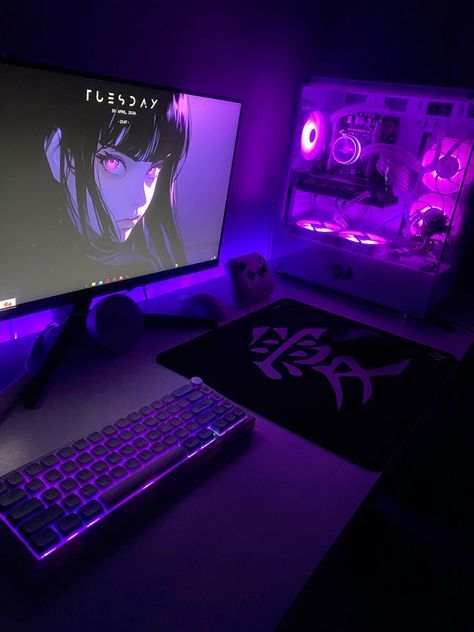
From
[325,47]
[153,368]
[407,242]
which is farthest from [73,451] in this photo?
[325,47]

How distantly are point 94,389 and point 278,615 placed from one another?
478 mm

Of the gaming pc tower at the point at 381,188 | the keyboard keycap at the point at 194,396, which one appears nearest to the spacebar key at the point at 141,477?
the keyboard keycap at the point at 194,396

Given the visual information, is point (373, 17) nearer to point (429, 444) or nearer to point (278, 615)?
point (429, 444)

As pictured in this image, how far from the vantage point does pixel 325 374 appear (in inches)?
37.4

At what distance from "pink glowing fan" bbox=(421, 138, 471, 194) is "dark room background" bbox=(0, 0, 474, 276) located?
0.32 metres

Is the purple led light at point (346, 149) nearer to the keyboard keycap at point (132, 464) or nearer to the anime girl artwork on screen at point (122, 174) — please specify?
the anime girl artwork on screen at point (122, 174)

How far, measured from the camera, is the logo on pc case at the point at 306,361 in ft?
3.05

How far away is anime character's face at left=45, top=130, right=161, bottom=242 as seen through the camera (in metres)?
0.78

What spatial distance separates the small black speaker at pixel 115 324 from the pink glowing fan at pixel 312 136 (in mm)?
781

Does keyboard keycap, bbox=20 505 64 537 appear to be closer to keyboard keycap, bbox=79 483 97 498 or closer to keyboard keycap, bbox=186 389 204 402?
keyboard keycap, bbox=79 483 97 498

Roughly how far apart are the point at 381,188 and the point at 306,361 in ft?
2.12

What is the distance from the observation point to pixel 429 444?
56.3 inches

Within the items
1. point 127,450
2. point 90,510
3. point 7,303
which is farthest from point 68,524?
point 7,303

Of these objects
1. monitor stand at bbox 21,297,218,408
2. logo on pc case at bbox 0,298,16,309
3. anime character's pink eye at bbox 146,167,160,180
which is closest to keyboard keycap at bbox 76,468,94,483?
monitor stand at bbox 21,297,218,408
